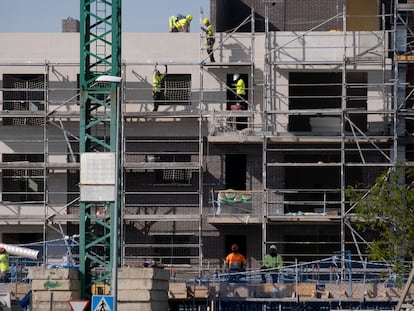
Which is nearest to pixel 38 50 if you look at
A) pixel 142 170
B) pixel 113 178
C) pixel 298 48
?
pixel 142 170

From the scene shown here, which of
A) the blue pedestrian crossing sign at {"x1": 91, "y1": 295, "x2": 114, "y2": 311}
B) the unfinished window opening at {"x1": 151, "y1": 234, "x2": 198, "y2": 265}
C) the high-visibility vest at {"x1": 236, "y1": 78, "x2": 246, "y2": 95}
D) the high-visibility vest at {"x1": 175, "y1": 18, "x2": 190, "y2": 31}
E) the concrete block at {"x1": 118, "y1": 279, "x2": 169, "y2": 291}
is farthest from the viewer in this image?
the high-visibility vest at {"x1": 175, "y1": 18, "x2": 190, "y2": 31}

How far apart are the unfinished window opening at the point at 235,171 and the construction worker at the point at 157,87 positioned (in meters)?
3.25

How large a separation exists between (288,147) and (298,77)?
116 inches

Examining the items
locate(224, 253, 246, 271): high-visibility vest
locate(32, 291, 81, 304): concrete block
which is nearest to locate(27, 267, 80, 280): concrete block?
locate(32, 291, 81, 304): concrete block

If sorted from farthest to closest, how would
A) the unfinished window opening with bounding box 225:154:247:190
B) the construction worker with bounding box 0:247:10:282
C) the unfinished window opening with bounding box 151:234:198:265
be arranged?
the unfinished window opening with bounding box 225:154:247:190 < the unfinished window opening with bounding box 151:234:198:265 < the construction worker with bounding box 0:247:10:282

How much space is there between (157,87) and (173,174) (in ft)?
11.0

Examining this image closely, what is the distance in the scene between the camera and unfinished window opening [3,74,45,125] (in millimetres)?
55875

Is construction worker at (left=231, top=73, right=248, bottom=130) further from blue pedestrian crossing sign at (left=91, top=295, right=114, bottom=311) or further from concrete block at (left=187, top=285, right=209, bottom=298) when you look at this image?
blue pedestrian crossing sign at (left=91, top=295, right=114, bottom=311)

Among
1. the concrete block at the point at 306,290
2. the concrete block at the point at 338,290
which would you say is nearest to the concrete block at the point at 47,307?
the concrete block at the point at 306,290

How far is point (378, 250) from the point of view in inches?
1593

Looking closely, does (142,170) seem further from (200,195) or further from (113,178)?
(113,178)

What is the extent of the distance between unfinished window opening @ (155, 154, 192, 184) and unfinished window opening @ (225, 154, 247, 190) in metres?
1.41

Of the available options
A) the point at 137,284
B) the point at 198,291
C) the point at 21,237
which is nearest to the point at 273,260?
the point at 198,291

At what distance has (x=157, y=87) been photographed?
54469mm
